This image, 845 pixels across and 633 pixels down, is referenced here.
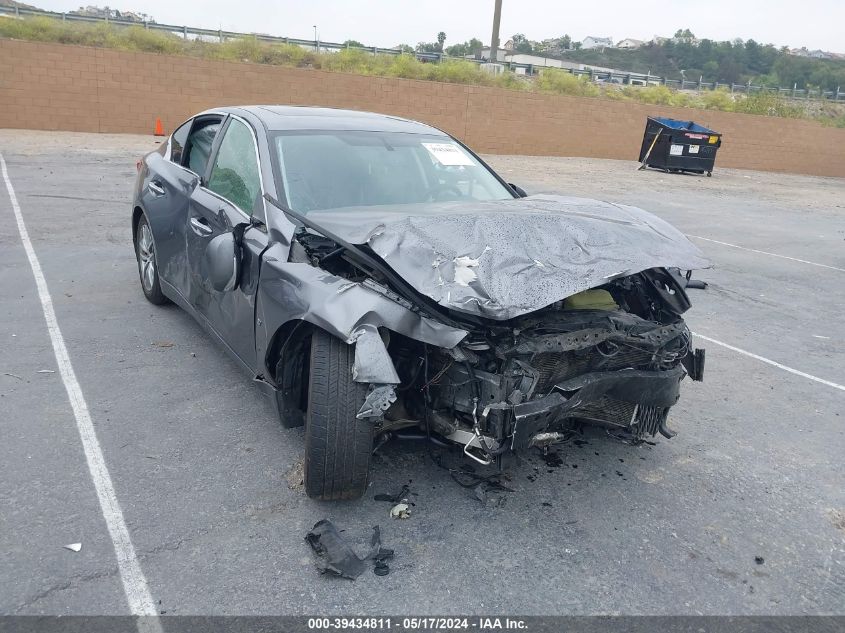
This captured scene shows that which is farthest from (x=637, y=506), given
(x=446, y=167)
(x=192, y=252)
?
(x=192, y=252)

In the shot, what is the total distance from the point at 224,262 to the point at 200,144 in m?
1.75

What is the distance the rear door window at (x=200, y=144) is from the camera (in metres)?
4.95

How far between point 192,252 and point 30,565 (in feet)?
7.54

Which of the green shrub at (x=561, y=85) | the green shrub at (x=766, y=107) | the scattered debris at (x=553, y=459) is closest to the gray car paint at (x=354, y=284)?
the scattered debris at (x=553, y=459)

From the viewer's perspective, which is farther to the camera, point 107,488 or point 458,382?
point 107,488

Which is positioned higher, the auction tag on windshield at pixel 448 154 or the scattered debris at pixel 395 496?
the auction tag on windshield at pixel 448 154

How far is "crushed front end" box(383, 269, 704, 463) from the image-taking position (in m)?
2.98

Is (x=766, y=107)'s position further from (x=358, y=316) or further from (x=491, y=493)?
(x=358, y=316)

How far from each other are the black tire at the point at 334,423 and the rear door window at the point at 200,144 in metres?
2.43

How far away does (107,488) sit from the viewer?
3.29 m

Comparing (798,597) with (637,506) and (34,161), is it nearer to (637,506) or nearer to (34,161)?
(637,506)

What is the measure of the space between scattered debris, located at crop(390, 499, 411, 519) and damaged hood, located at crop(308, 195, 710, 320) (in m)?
1.03

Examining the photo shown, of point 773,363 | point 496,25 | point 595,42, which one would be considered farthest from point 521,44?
point 773,363

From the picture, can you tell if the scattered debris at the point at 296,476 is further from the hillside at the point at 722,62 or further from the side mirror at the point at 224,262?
the hillside at the point at 722,62
